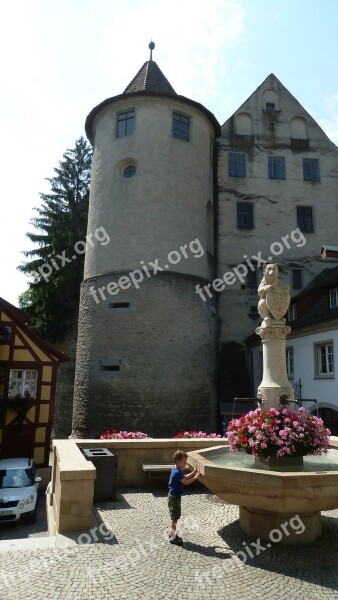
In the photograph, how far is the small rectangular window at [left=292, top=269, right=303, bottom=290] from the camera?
23984mm

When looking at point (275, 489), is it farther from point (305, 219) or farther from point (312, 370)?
point (305, 219)

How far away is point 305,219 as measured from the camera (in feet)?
83.1

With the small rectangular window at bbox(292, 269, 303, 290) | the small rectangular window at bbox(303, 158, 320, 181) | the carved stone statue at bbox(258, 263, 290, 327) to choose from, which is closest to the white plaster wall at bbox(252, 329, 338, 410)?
the small rectangular window at bbox(292, 269, 303, 290)

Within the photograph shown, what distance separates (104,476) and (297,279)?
63.1 feet

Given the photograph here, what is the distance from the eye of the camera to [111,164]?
2048cm

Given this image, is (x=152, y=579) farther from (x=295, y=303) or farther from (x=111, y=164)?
(x=111, y=164)

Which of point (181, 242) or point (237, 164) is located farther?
point (237, 164)

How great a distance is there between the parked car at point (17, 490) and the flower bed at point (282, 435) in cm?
695

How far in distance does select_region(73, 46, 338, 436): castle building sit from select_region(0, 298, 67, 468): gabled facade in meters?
2.61

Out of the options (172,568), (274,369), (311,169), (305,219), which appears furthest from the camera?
(311,169)

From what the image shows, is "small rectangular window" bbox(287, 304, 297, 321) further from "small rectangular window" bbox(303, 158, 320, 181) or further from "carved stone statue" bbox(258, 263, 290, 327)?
"carved stone statue" bbox(258, 263, 290, 327)

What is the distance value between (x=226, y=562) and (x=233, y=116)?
25.9m

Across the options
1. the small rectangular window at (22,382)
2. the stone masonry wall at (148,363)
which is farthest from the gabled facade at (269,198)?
the small rectangular window at (22,382)

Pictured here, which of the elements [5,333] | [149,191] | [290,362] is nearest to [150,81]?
[149,191]
